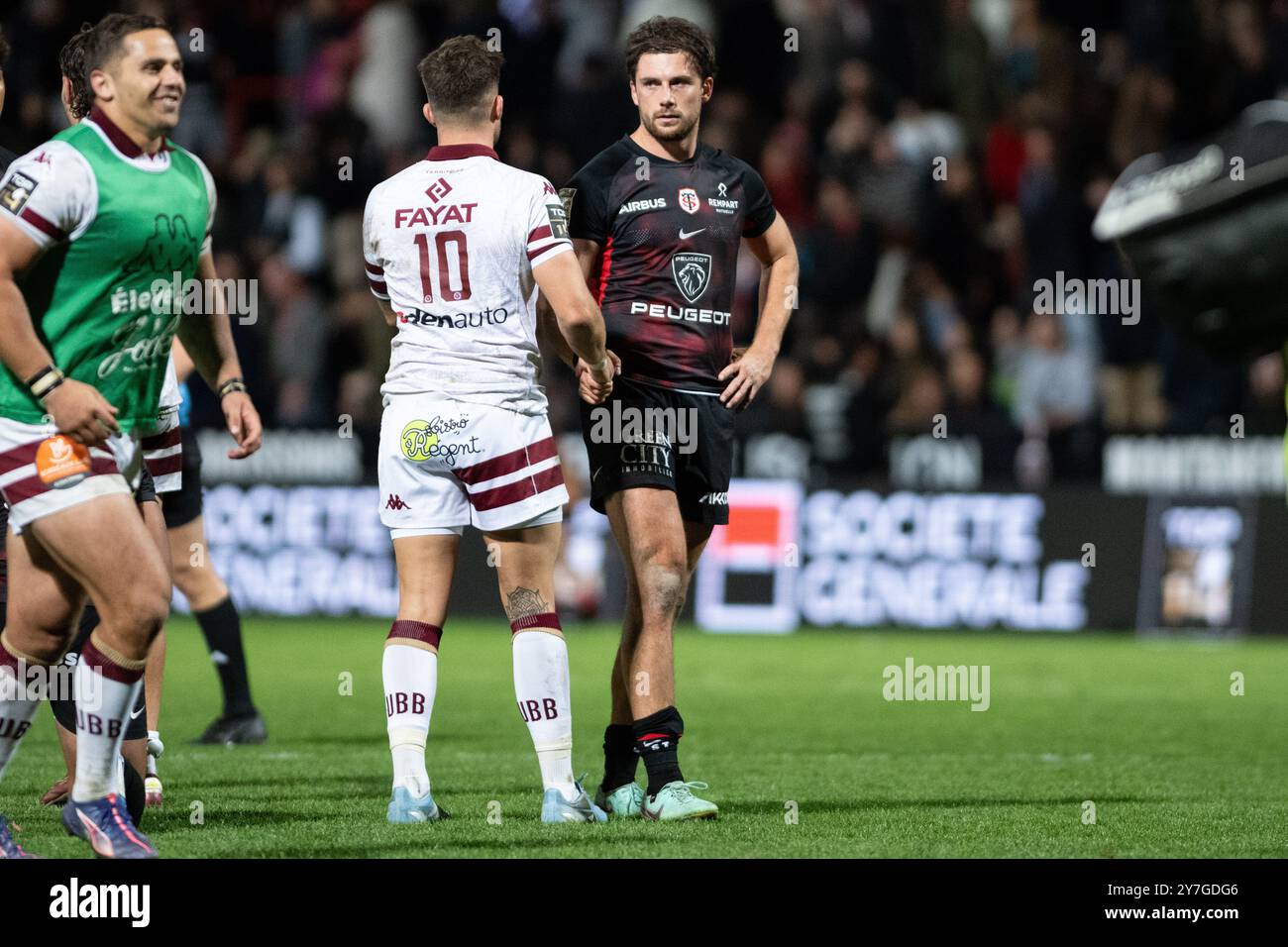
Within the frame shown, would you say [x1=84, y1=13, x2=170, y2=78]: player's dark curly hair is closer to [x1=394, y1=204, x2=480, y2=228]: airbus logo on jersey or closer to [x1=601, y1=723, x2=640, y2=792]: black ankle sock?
[x1=394, y1=204, x2=480, y2=228]: airbus logo on jersey

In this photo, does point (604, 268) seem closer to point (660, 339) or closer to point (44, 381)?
point (660, 339)

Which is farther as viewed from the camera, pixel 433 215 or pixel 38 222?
pixel 433 215

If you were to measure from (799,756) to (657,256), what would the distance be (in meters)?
2.79

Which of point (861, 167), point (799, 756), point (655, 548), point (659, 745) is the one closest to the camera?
point (659, 745)

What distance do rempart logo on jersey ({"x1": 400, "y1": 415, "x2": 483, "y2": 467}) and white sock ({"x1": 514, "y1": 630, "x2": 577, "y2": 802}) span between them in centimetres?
62

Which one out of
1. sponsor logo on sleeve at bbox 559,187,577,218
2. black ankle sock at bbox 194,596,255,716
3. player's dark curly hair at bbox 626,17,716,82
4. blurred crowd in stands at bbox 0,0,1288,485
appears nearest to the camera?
player's dark curly hair at bbox 626,17,716,82

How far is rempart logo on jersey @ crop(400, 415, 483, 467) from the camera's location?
6289mm

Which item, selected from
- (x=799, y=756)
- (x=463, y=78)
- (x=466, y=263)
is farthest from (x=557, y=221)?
(x=799, y=756)

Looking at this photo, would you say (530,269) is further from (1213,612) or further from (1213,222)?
(1213,612)

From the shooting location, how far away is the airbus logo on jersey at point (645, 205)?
6902 millimetres

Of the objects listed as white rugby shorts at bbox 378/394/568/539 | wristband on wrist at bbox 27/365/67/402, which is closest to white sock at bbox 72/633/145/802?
wristband on wrist at bbox 27/365/67/402

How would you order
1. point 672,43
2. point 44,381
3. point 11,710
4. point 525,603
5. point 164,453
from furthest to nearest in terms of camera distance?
point 164,453 → point 672,43 → point 525,603 → point 11,710 → point 44,381

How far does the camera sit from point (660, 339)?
690cm
